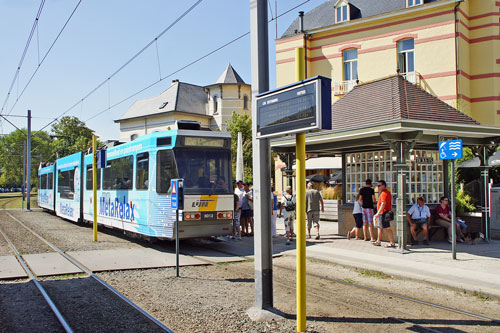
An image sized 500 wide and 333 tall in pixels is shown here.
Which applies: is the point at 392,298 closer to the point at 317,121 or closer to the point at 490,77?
the point at 317,121

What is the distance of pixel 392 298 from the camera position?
23.2ft

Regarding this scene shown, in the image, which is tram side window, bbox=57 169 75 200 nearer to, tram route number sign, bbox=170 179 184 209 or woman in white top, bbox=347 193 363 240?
tram route number sign, bbox=170 179 184 209

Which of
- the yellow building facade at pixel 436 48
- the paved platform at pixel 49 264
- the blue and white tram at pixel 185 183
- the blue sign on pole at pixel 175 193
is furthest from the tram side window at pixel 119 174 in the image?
the yellow building facade at pixel 436 48

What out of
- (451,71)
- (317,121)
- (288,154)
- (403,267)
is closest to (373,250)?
(403,267)

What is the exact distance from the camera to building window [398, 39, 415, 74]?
26.3 m

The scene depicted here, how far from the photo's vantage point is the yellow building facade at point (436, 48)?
81.4 feet

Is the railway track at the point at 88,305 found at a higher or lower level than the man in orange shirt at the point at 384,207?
lower

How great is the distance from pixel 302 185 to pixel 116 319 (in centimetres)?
307

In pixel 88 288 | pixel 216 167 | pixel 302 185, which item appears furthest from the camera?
pixel 216 167

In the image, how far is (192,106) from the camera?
207 ft

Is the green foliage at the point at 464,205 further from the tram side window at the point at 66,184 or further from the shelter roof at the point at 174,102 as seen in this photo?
the shelter roof at the point at 174,102

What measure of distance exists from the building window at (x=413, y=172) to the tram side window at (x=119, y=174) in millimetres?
6988

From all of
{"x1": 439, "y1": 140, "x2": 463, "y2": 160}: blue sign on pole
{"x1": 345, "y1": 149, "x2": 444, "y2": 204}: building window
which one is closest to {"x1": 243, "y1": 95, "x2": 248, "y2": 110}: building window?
{"x1": 345, "y1": 149, "x2": 444, "y2": 204}: building window

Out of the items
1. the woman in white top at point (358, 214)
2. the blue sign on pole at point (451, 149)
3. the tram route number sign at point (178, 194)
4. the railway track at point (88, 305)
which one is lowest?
the railway track at point (88, 305)
